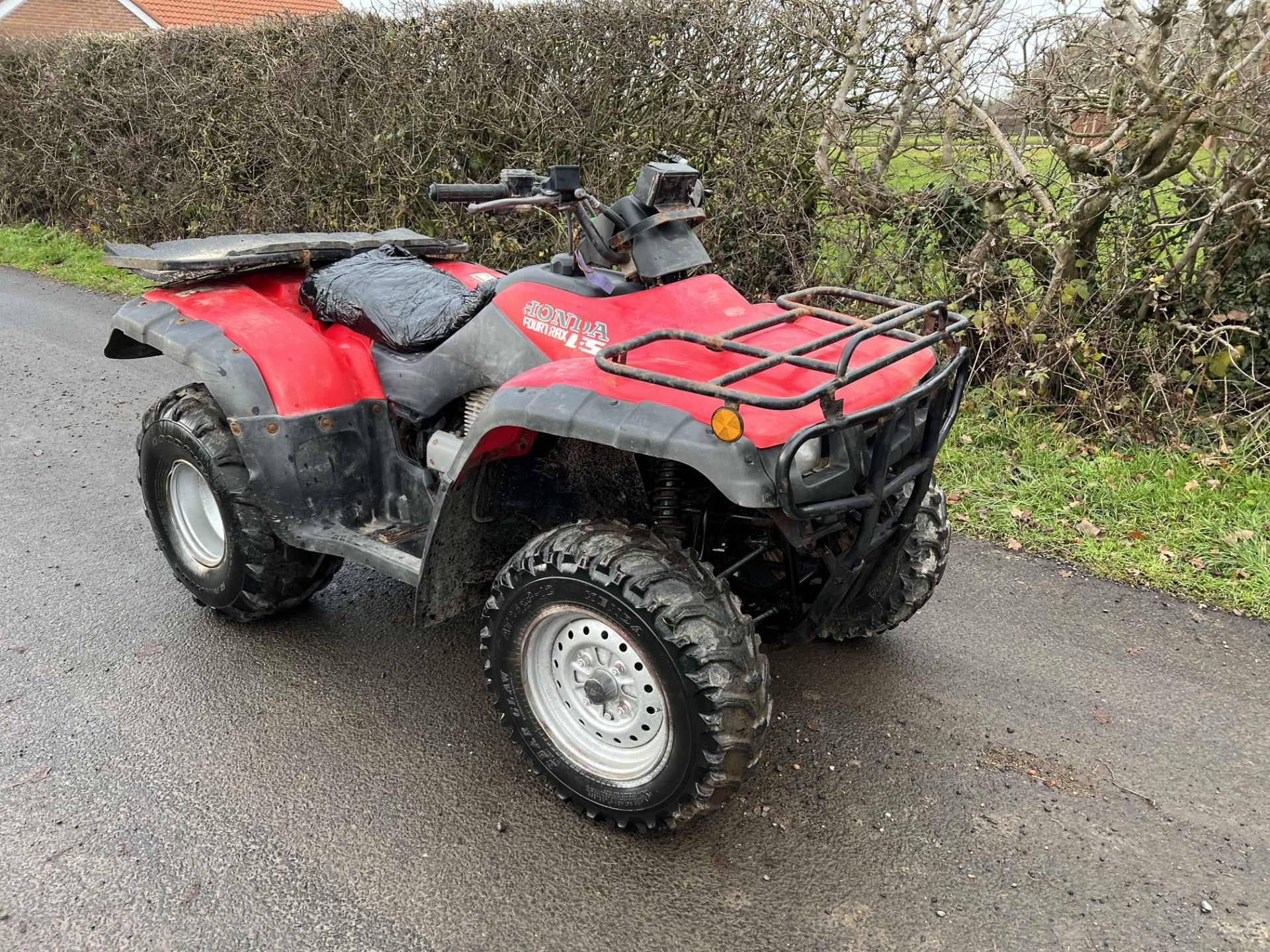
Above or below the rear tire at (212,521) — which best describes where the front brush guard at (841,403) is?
above

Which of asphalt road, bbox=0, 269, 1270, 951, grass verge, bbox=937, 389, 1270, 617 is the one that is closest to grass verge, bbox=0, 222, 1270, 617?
grass verge, bbox=937, 389, 1270, 617

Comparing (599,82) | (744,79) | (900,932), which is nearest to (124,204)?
(599,82)

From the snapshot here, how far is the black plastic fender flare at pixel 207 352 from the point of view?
328 centimetres

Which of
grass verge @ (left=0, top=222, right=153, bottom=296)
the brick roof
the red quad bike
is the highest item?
the brick roof

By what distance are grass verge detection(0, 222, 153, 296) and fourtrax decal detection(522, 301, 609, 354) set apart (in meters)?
7.79

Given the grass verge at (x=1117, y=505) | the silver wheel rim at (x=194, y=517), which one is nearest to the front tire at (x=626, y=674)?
the silver wheel rim at (x=194, y=517)

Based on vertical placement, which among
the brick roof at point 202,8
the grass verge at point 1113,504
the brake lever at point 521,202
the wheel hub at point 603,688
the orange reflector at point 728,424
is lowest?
the grass verge at point 1113,504

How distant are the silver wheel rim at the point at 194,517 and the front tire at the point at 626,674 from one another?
159 cm

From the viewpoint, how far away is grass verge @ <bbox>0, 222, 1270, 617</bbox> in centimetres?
420

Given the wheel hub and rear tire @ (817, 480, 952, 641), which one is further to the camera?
rear tire @ (817, 480, 952, 641)

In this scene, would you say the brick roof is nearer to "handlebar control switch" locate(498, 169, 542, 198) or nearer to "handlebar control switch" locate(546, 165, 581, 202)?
"handlebar control switch" locate(498, 169, 542, 198)

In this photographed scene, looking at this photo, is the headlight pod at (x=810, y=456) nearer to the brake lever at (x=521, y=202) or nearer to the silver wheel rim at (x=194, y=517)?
the brake lever at (x=521, y=202)

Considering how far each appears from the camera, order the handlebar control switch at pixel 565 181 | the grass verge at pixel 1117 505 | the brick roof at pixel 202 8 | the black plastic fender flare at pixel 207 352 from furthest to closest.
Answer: the brick roof at pixel 202 8 < the grass verge at pixel 1117 505 < the black plastic fender flare at pixel 207 352 < the handlebar control switch at pixel 565 181

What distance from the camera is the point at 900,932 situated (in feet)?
8.00
